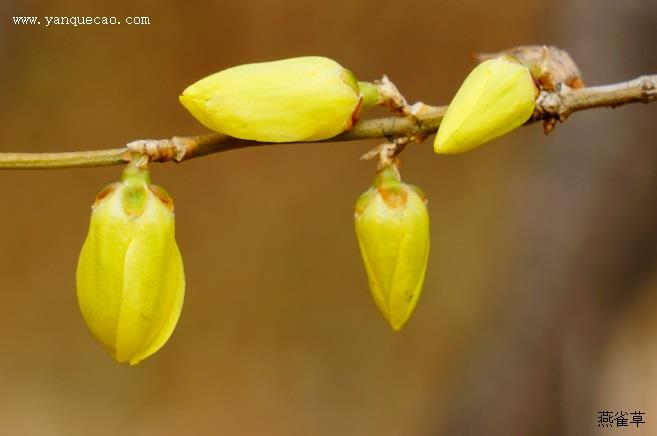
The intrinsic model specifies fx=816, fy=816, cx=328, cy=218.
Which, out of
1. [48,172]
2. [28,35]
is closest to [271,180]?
[48,172]

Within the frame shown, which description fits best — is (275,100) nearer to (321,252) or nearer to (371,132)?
(371,132)

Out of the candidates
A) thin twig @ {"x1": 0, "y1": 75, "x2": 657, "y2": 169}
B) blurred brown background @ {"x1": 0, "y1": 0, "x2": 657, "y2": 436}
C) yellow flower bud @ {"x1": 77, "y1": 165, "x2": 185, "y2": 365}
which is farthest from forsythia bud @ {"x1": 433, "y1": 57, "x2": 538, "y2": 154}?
blurred brown background @ {"x1": 0, "y1": 0, "x2": 657, "y2": 436}

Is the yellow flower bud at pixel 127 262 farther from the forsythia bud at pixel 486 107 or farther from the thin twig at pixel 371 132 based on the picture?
the forsythia bud at pixel 486 107

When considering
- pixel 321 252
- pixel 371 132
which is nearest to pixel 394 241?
pixel 371 132

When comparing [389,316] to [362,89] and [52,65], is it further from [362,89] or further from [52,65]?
[52,65]

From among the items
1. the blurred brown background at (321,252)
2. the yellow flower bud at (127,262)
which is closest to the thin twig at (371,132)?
the yellow flower bud at (127,262)

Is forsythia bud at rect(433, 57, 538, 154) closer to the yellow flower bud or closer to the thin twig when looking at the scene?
the thin twig
